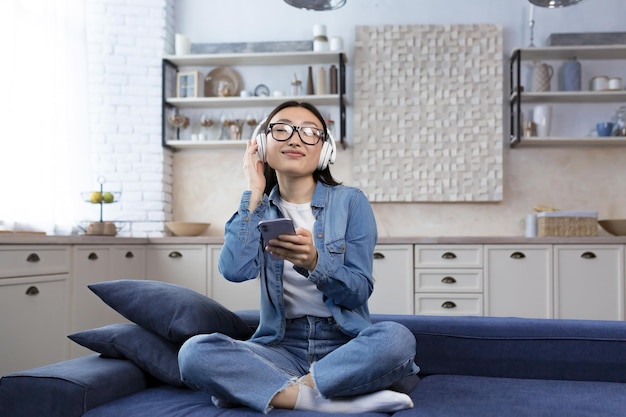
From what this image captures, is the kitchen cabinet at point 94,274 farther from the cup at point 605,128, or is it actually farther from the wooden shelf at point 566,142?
the cup at point 605,128

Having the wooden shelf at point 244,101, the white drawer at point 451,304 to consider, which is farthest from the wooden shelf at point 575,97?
the white drawer at point 451,304

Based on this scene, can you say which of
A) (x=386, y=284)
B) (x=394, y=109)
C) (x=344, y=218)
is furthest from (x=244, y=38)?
(x=344, y=218)

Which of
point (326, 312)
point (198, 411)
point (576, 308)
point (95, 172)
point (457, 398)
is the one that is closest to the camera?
point (198, 411)

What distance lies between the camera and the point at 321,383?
1553 mm

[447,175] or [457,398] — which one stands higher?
[447,175]

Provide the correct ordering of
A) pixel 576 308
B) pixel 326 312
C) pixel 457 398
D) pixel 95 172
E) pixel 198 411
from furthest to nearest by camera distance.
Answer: pixel 95 172 → pixel 576 308 → pixel 326 312 → pixel 457 398 → pixel 198 411

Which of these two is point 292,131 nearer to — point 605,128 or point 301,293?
point 301,293

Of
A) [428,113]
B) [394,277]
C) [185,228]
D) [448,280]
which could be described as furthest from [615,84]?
[185,228]

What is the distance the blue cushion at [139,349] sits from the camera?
1.79m

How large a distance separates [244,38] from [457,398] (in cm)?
379

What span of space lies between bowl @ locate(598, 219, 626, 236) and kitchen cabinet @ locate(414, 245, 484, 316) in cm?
91

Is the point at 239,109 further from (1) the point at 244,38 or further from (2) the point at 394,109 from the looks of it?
(2) the point at 394,109

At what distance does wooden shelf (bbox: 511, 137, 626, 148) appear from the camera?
14.5ft

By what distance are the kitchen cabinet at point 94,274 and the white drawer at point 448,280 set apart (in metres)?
1.81
